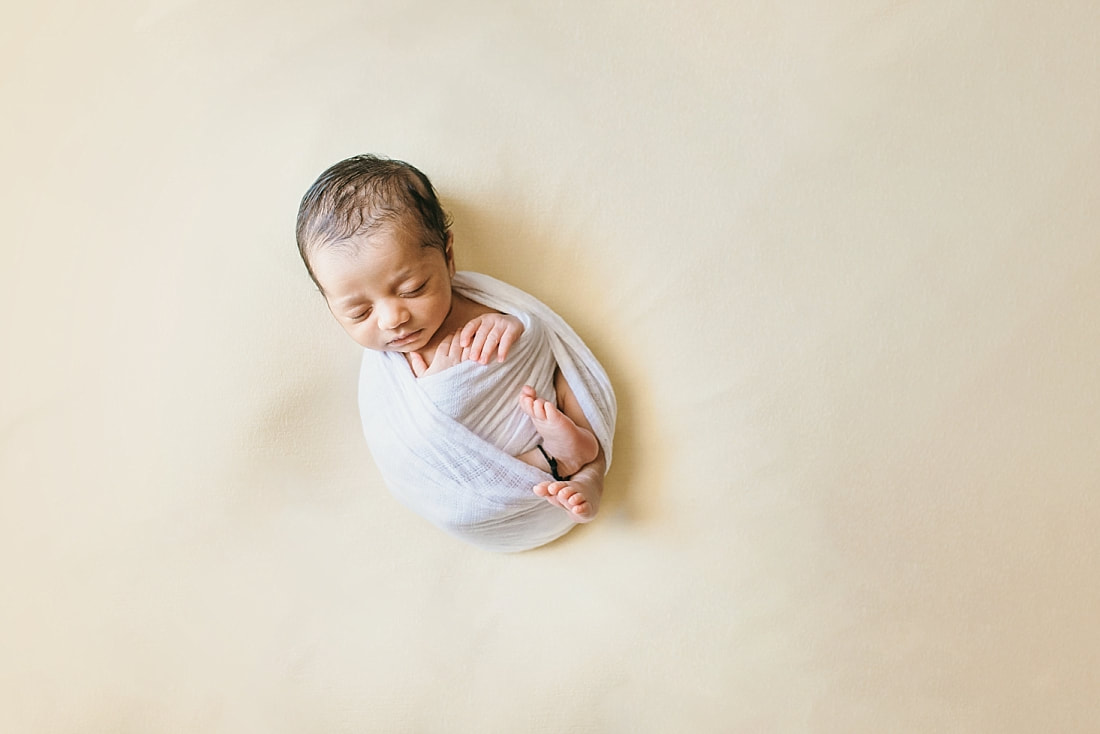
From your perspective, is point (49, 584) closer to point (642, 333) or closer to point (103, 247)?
point (103, 247)

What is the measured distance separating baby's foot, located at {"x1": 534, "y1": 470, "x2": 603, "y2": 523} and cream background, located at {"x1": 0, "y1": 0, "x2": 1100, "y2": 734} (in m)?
0.12

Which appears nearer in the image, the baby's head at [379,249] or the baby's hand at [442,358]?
the baby's head at [379,249]

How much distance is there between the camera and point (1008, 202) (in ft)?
4.43

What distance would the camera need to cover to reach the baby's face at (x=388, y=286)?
1.20 m

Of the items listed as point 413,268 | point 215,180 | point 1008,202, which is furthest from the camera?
point 215,180

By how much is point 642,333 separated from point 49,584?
45.7 inches

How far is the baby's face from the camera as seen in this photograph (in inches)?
47.4

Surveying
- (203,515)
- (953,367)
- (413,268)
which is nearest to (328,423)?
(203,515)

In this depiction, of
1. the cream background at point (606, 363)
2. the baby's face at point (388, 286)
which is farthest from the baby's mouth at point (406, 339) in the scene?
the cream background at point (606, 363)

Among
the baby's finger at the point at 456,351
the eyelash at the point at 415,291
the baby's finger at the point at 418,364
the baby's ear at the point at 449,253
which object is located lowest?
the baby's finger at the point at 418,364

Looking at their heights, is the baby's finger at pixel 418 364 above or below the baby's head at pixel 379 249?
below

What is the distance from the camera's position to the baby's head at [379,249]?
121 centimetres

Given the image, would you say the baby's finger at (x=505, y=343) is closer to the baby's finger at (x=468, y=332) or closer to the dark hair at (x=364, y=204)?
the baby's finger at (x=468, y=332)

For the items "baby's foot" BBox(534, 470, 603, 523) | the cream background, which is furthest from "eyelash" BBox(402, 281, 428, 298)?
"baby's foot" BBox(534, 470, 603, 523)
